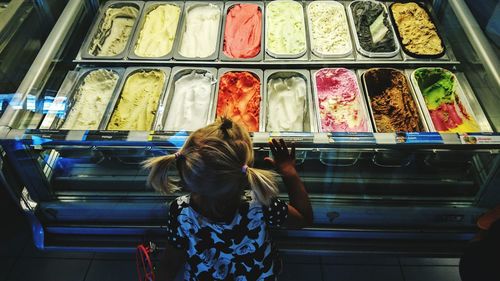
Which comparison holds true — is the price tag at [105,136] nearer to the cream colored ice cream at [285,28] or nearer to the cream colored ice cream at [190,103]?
the cream colored ice cream at [190,103]

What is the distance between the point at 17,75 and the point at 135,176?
1139mm

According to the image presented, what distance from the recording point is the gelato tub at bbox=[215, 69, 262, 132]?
2354 mm

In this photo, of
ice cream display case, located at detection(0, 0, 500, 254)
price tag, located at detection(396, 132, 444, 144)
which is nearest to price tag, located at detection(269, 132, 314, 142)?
ice cream display case, located at detection(0, 0, 500, 254)

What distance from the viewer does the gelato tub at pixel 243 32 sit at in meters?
2.62

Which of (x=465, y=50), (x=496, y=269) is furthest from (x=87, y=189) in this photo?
(x=465, y=50)

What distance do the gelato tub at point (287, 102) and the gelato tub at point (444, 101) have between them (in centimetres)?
73

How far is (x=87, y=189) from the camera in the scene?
2242 millimetres

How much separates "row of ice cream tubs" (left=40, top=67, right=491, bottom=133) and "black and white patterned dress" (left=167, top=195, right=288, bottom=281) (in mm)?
760

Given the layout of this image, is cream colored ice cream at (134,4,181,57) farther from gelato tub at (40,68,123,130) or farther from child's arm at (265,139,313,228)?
child's arm at (265,139,313,228)

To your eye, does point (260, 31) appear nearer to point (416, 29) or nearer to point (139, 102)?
point (139, 102)

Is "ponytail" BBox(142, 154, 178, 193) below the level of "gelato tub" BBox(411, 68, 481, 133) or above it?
below

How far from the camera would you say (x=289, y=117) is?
239 centimetres

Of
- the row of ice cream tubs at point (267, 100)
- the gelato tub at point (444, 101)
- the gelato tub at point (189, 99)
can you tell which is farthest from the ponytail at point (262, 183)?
the gelato tub at point (444, 101)

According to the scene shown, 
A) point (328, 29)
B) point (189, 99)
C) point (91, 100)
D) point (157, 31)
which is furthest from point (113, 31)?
point (328, 29)
